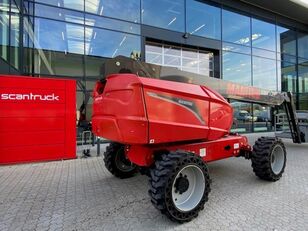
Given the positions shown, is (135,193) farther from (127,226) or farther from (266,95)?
(266,95)

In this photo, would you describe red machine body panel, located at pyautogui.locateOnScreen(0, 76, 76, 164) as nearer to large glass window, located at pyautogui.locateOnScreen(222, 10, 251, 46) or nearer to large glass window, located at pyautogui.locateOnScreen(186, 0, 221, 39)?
large glass window, located at pyautogui.locateOnScreen(186, 0, 221, 39)

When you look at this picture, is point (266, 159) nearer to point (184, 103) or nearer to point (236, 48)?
point (184, 103)

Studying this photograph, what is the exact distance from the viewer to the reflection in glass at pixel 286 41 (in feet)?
58.4

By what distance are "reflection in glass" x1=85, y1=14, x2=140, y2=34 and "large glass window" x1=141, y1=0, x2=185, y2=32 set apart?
2.44ft

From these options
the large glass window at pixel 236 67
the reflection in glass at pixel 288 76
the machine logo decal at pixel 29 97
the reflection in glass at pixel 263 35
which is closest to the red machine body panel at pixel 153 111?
the machine logo decal at pixel 29 97

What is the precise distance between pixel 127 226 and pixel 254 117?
47.2 ft

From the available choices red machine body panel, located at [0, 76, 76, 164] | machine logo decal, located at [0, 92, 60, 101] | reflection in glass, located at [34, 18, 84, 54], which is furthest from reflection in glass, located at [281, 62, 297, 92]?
machine logo decal, located at [0, 92, 60, 101]

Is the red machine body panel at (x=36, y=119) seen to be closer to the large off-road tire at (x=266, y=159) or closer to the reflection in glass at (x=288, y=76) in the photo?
the large off-road tire at (x=266, y=159)

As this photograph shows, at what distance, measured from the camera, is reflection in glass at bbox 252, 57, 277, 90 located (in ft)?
53.9

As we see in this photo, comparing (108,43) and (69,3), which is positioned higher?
(69,3)

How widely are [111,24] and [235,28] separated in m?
8.42

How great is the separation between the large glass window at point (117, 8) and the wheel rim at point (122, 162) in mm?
8426

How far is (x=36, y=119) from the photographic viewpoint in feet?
23.6

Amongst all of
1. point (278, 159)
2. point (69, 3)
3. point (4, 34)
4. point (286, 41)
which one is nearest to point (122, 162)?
point (278, 159)
